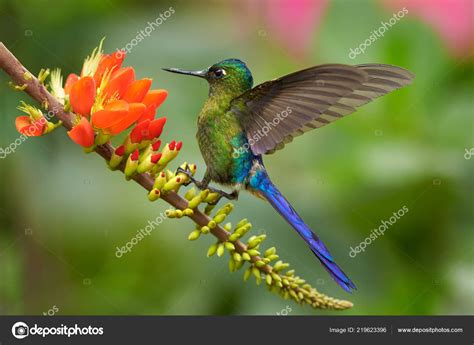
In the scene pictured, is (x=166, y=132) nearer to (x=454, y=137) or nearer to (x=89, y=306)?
(x=89, y=306)

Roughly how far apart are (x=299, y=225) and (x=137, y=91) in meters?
0.52

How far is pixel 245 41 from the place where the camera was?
2.71m

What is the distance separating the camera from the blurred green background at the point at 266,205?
6.98 feet

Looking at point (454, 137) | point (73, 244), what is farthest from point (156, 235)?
point (454, 137)

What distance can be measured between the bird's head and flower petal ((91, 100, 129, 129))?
0.58 meters

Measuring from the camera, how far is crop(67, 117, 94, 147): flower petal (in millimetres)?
1160

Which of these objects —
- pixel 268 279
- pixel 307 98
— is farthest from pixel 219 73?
pixel 268 279

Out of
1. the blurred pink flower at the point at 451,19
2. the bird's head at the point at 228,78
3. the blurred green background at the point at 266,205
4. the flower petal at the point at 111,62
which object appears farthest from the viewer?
the blurred pink flower at the point at 451,19

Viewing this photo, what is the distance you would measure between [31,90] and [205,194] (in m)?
0.40

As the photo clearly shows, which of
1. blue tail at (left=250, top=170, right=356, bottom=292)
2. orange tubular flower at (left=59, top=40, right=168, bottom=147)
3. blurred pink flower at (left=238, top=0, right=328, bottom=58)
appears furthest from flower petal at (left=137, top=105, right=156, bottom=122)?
blurred pink flower at (left=238, top=0, right=328, bottom=58)

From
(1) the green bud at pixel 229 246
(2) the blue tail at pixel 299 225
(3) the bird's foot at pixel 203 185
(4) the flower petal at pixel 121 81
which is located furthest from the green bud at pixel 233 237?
(4) the flower petal at pixel 121 81

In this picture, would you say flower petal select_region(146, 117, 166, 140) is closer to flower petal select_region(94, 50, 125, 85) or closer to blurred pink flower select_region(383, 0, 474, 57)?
flower petal select_region(94, 50, 125, 85)
